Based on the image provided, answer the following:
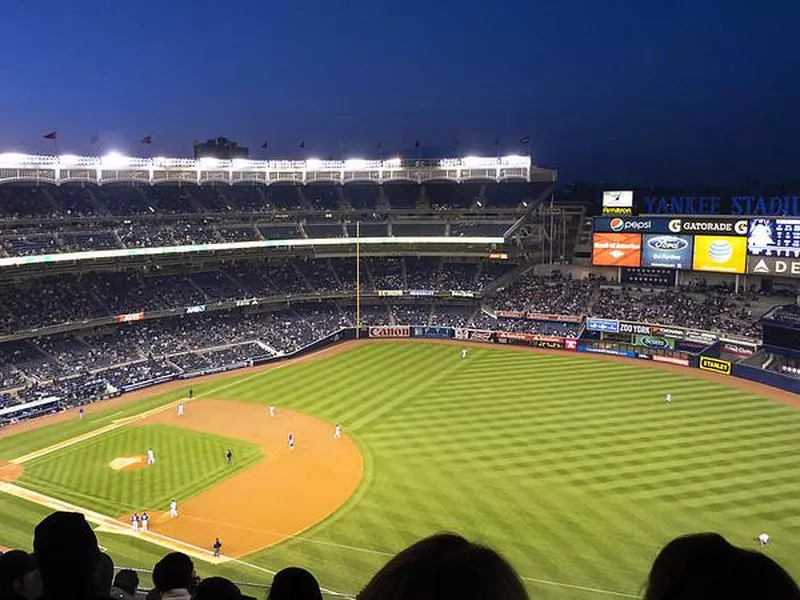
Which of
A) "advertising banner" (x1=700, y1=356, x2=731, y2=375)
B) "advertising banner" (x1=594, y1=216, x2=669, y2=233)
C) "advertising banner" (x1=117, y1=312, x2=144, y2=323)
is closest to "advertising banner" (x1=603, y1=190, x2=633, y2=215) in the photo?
"advertising banner" (x1=594, y1=216, x2=669, y2=233)

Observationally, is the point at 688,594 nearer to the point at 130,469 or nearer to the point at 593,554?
the point at 593,554

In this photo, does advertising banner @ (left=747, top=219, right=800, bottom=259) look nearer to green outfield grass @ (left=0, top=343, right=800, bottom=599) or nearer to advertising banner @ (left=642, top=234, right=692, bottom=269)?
advertising banner @ (left=642, top=234, right=692, bottom=269)

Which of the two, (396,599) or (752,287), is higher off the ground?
(396,599)

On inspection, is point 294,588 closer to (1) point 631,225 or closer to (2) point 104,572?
(2) point 104,572

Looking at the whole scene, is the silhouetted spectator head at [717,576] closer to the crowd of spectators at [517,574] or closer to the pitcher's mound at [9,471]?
the crowd of spectators at [517,574]

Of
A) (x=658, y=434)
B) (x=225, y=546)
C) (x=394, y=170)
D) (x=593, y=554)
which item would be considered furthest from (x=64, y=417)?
(x=394, y=170)
